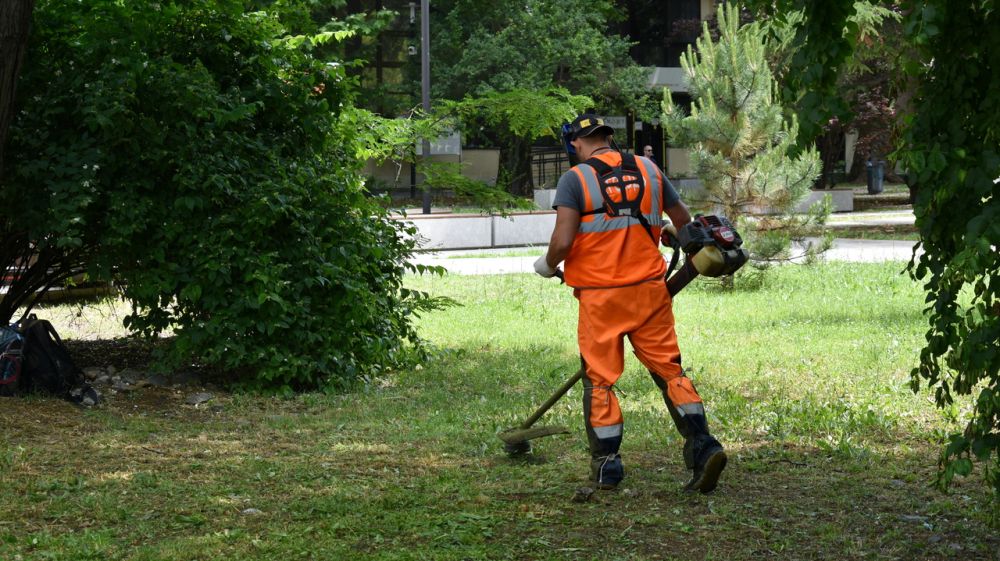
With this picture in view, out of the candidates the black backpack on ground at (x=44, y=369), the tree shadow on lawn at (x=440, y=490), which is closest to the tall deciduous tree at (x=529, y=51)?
the black backpack on ground at (x=44, y=369)

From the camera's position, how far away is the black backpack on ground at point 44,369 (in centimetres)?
753

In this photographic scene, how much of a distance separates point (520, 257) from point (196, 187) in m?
11.6

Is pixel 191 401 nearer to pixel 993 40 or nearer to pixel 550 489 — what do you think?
pixel 550 489

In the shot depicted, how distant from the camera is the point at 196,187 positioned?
7781 millimetres

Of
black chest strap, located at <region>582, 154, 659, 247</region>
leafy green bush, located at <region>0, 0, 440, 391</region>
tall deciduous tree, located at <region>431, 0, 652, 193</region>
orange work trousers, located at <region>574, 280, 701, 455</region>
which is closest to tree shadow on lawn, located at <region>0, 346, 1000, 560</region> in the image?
orange work trousers, located at <region>574, 280, 701, 455</region>

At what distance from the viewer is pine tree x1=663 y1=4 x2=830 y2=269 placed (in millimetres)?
13484

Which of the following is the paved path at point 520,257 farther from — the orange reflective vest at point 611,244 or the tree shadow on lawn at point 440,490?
the orange reflective vest at point 611,244

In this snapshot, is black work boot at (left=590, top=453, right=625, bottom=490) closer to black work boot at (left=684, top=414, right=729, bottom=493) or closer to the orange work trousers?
the orange work trousers

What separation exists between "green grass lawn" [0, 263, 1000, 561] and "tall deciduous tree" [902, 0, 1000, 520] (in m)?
0.91

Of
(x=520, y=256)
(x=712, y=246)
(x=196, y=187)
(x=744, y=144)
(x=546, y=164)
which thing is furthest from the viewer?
(x=546, y=164)

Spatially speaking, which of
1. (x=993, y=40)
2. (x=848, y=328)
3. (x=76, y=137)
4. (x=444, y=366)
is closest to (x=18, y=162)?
(x=76, y=137)

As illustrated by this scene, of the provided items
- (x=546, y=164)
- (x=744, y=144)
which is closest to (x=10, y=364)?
(x=744, y=144)

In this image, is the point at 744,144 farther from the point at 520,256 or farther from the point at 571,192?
the point at 571,192

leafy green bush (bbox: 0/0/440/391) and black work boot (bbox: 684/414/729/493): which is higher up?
leafy green bush (bbox: 0/0/440/391)
